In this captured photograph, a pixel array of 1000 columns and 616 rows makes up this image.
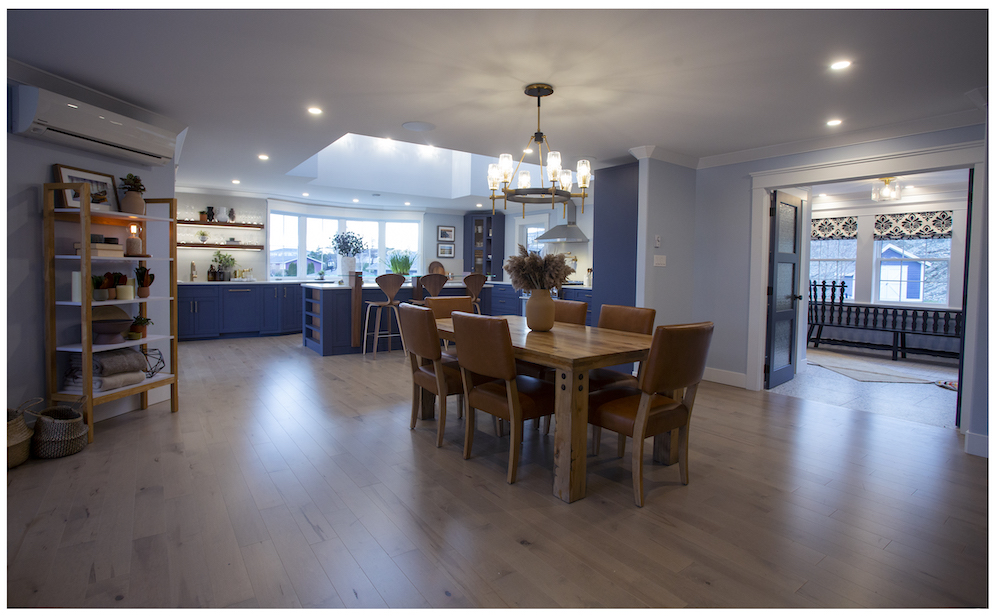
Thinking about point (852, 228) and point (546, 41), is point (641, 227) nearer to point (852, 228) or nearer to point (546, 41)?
point (546, 41)

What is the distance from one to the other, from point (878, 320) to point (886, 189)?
1.94 m

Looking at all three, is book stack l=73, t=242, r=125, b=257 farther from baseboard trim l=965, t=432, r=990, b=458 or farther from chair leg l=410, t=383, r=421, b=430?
baseboard trim l=965, t=432, r=990, b=458

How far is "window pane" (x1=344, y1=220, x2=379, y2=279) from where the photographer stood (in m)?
9.47

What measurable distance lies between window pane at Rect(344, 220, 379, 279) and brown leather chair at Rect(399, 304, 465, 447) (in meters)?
6.44

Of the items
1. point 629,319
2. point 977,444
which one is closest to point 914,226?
point 977,444

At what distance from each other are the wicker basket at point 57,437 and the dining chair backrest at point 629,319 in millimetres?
3327

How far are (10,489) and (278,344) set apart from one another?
459cm

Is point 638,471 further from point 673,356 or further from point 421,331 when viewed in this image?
point 421,331

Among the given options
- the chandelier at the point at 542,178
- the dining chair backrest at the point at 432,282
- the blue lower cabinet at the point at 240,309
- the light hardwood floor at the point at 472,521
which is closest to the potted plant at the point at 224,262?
→ the blue lower cabinet at the point at 240,309

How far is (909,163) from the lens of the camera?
384 centimetres

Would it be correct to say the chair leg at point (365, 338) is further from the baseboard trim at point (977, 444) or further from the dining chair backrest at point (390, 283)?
the baseboard trim at point (977, 444)

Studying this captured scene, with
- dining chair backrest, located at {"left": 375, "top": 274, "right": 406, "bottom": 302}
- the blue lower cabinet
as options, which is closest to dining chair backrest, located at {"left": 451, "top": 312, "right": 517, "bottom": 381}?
dining chair backrest, located at {"left": 375, "top": 274, "right": 406, "bottom": 302}
